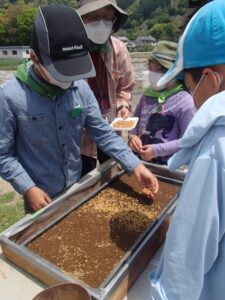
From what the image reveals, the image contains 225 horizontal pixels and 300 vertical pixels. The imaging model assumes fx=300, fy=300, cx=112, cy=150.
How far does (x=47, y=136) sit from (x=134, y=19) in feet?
262

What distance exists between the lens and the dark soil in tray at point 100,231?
128cm

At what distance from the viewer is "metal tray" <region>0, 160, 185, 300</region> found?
113 cm

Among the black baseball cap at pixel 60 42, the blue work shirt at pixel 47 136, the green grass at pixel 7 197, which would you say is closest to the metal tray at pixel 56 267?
the blue work shirt at pixel 47 136

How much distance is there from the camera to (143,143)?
88.4 inches

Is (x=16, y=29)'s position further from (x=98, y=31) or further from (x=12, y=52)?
(x=98, y=31)

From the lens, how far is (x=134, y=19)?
7456cm

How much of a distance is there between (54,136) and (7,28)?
55.0 meters

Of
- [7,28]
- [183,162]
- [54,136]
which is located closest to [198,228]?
[183,162]

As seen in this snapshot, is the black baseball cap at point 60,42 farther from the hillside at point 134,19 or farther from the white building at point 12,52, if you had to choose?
the white building at point 12,52

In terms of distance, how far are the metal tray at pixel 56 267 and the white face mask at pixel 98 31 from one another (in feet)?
3.75

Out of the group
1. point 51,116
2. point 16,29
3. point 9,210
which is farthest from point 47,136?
point 16,29

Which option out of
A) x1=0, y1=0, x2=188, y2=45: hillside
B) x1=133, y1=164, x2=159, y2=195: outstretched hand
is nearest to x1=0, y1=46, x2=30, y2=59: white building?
x1=0, y1=0, x2=188, y2=45: hillside

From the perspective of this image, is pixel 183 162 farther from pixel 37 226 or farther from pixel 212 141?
pixel 37 226

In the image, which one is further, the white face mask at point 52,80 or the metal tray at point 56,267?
the white face mask at point 52,80
